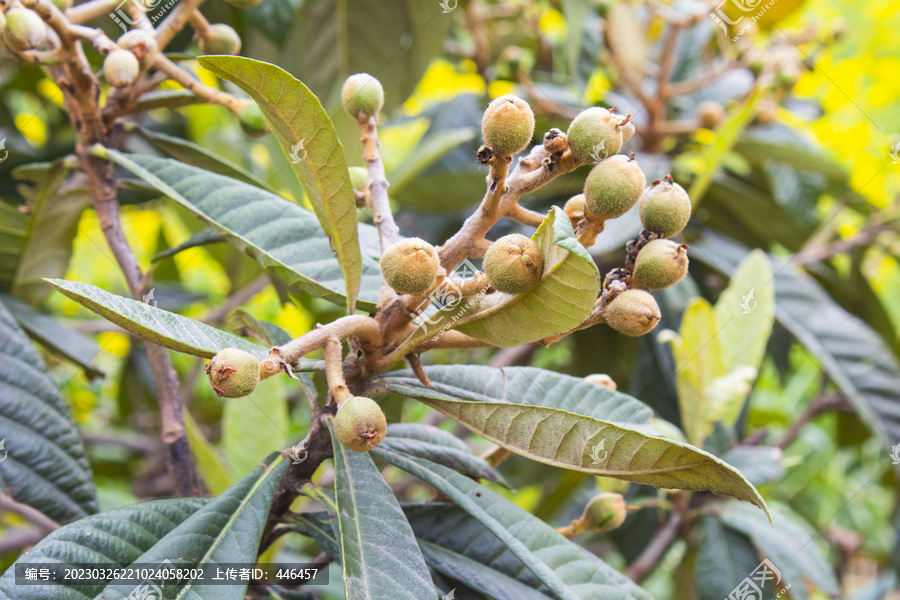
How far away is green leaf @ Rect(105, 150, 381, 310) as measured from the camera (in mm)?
868

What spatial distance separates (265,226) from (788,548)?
4.08 ft

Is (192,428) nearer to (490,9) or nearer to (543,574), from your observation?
(543,574)

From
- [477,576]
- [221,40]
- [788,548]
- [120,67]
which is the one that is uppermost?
[221,40]

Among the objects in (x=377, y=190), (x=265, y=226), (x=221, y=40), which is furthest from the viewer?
(x=221, y=40)

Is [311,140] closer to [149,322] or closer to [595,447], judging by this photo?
[149,322]

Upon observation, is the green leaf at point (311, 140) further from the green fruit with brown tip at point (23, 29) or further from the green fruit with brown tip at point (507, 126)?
the green fruit with brown tip at point (23, 29)

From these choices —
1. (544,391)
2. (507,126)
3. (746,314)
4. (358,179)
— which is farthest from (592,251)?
(507,126)

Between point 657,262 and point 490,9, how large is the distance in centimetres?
211

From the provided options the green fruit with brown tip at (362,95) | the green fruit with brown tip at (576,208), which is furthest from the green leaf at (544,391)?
the green fruit with brown tip at (362,95)

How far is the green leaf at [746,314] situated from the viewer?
4.74ft

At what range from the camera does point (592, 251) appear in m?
1.46

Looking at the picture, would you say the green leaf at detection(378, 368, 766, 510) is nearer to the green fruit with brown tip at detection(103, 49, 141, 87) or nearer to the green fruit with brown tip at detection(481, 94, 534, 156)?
the green fruit with brown tip at detection(481, 94, 534, 156)

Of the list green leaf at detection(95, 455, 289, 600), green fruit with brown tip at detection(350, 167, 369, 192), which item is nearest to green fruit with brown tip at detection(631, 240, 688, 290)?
green fruit with brown tip at detection(350, 167, 369, 192)

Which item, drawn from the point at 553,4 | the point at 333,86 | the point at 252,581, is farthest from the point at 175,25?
the point at 553,4
